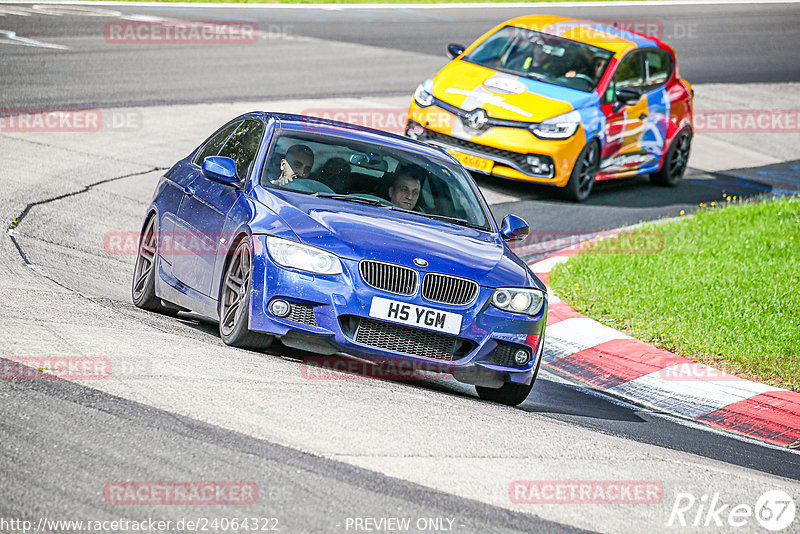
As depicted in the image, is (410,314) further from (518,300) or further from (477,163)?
(477,163)

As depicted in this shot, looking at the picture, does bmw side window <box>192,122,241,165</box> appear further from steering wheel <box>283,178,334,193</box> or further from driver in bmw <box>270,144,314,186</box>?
steering wheel <box>283,178,334,193</box>

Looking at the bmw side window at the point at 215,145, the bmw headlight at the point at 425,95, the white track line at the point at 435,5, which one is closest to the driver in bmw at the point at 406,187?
the bmw side window at the point at 215,145

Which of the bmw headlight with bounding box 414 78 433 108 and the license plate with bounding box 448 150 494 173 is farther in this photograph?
the bmw headlight with bounding box 414 78 433 108

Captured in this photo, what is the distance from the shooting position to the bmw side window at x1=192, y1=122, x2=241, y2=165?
8.64m

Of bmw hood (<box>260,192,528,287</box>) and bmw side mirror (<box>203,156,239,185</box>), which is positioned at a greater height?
bmw side mirror (<box>203,156,239,185</box>)

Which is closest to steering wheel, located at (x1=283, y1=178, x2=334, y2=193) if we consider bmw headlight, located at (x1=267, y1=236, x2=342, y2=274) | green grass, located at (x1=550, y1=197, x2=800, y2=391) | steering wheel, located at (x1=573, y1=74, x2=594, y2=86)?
bmw headlight, located at (x1=267, y1=236, x2=342, y2=274)

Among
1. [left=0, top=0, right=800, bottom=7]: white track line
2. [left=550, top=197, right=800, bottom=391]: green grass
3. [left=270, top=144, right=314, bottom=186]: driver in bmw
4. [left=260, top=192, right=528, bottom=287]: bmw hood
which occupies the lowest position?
[left=550, top=197, right=800, bottom=391]: green grass

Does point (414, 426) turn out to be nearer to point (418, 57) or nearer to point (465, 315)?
point (465, 315)

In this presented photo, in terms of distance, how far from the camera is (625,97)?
48.8 feet

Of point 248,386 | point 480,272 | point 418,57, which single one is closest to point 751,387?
point 480,272

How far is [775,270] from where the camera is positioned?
458 inches

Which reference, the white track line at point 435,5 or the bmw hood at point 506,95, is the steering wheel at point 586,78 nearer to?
the bmw hood at point 506,95

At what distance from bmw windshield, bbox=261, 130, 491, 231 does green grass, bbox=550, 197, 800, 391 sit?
2.41 m

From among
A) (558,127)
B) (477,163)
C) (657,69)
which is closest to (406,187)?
(477,163)
